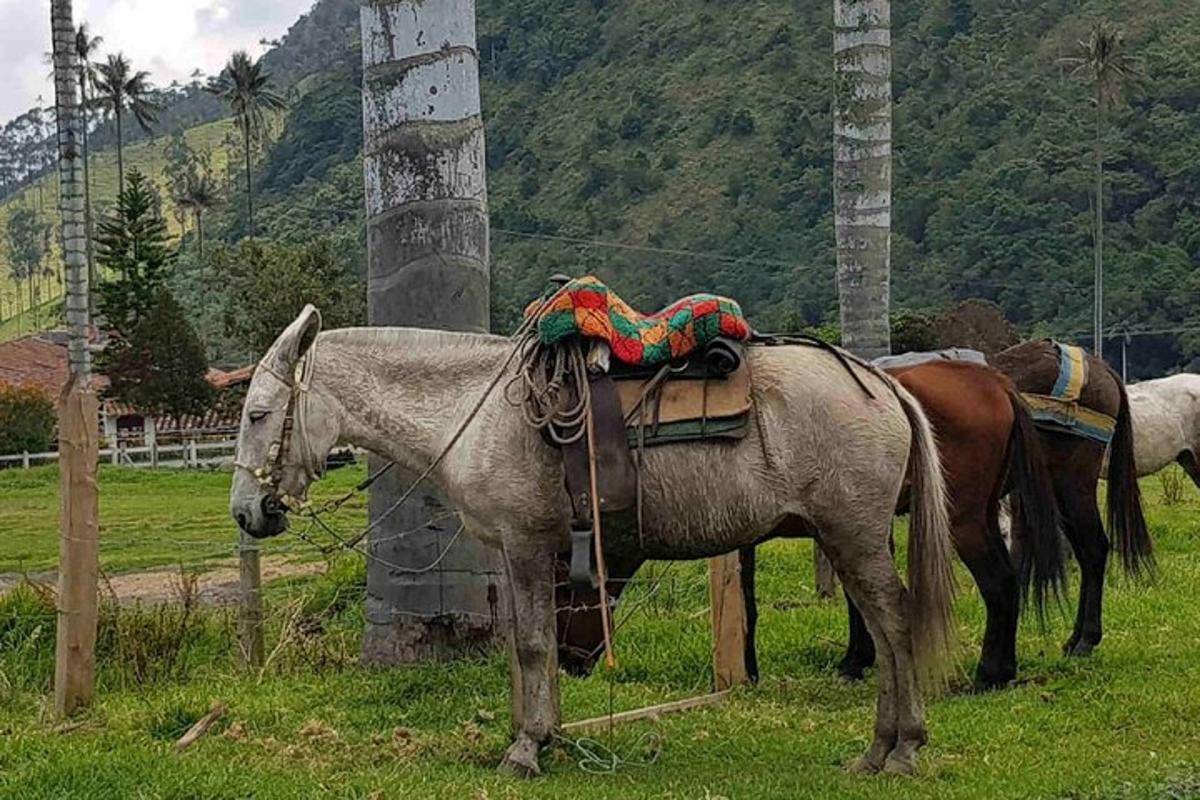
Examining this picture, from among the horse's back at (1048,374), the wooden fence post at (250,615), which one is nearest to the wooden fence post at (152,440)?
the wooden fence post at (250,615)

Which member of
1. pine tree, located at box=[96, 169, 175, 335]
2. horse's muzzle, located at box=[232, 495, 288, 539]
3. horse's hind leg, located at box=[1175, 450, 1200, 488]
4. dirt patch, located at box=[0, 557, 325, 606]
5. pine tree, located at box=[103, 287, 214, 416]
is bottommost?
dirt patch, located at box=[0, 557, 325, 606]

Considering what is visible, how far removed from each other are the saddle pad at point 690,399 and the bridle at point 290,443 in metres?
1.28

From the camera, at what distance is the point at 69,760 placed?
523 cm

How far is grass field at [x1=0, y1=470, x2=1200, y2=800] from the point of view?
5.21 meters

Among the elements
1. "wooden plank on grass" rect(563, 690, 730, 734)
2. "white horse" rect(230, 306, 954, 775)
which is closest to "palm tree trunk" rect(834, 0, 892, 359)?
"wooden plank on grass" rect(563, 690, 730, 734)

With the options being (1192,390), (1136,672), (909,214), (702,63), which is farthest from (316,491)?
(702,63)

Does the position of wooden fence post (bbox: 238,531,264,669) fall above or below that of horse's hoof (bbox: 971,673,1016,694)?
above

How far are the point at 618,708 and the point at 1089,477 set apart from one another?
11.5 feet

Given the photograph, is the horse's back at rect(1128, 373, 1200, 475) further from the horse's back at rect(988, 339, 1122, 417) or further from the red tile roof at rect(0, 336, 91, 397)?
the red tile roof at rect(0, 336, 91, 397)

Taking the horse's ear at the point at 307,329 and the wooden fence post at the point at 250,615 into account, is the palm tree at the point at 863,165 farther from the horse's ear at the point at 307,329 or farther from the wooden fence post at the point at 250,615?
the horse's ear at the point at 307,329

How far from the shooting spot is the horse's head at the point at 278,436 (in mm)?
5586

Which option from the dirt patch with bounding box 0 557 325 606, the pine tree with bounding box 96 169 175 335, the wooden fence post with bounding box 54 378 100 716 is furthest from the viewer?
the pine tree with bounding box 96 169 175 335

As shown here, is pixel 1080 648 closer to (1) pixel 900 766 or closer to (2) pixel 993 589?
(2) pixel 993 589

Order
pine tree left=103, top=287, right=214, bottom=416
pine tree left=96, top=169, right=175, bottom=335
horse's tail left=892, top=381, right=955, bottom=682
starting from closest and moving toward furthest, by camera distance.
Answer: horse's tail left=892, top=381, right=955, bottom=682 → pine tree left=103, top=287, right=214, bottom=416 → pine tree left=96, top=169, right=175, bottom=335
